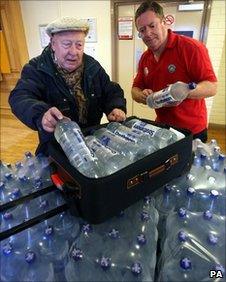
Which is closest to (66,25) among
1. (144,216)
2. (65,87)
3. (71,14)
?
(65,87)

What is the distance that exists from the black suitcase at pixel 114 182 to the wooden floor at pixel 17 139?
2.38 metres

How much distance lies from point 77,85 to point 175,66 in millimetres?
624

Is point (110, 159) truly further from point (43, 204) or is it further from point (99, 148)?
point (43, 204)

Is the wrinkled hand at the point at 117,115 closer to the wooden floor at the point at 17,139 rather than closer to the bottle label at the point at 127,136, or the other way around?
the bottle label at the point at 127,136

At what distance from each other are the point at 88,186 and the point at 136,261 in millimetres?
238

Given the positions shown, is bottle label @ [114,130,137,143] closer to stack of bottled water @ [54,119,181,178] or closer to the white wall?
stack of bottled water @ [54,119,181,178]

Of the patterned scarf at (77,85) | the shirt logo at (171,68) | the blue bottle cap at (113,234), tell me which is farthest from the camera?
the shirt logo at (171,68)

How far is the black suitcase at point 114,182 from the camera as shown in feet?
2.09

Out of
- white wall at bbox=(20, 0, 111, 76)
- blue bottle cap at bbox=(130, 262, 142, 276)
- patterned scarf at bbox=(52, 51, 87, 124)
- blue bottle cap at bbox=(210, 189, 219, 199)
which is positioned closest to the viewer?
blue bottle cap at bbox=(130, 262, 142, 276)

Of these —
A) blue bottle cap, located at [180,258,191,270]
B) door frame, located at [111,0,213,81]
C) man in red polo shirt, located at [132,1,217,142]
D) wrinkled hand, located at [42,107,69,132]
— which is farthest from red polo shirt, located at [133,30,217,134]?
door frame, located at [111,0,213,81]

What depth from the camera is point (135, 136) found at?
0.86m

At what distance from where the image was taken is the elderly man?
104cm

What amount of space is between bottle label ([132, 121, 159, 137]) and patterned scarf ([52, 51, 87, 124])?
399 mm

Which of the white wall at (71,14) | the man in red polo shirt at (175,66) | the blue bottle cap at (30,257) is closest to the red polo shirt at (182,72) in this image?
the man in red polo shirt at (175,66)
